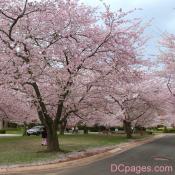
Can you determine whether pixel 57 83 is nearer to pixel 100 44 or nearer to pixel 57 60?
pixel 57 60

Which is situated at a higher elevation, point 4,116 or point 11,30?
point 11,30

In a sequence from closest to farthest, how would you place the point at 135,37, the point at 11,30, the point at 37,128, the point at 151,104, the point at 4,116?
the point at 11,30 → the point at 135,37 → the point at 4,116 → the point at 151,104 → the point at 37,128

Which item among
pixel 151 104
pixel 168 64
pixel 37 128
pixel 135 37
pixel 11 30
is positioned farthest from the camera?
pixel 37 128

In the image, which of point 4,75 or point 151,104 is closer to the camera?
point 4,75

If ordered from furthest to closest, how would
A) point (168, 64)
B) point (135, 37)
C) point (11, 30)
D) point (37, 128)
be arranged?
point (37, 128), point (168, 64), point (135, 37), point (11, 30)

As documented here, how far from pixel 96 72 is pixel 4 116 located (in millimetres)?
18506

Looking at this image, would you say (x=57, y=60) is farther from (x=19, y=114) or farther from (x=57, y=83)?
(x=19, y=114)

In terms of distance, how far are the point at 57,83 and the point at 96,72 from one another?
2050 mm

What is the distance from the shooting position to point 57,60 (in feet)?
72.8

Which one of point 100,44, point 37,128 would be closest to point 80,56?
point 100,44

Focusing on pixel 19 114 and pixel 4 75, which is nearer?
pixel 4 75

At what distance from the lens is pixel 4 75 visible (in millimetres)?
20469

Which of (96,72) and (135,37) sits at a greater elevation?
(135,37)

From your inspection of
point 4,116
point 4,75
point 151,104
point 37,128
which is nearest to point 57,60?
point 4,75
